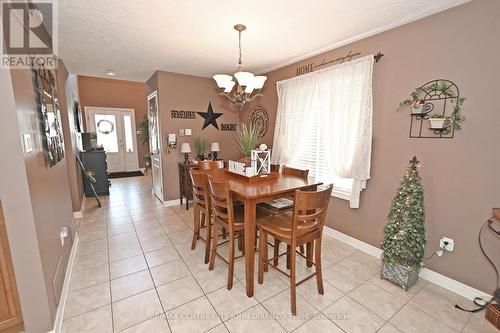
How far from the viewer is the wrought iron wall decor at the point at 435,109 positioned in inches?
76.5

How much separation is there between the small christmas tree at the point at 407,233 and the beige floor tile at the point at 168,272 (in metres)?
2.05

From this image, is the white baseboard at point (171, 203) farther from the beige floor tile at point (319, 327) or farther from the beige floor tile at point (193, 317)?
the beige floor tile at point (319, 327)

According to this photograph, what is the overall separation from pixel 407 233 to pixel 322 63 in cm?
233

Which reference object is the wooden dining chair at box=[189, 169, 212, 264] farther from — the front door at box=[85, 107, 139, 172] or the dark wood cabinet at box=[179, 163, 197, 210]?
the front door at box=[85, 107, 139, 172]

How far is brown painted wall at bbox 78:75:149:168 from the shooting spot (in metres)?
6.52

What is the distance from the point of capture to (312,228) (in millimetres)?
1857

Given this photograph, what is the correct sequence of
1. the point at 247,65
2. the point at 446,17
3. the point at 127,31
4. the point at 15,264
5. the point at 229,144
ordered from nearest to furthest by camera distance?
the point at 15,264 < the point at 446,17 < the point at 127,31 < the point at 247,65 < the point at 229,144

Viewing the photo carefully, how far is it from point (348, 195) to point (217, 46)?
2607mm

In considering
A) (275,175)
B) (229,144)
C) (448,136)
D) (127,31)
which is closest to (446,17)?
(448,136)

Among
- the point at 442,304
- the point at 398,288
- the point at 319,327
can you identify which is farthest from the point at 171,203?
the point at 442,304

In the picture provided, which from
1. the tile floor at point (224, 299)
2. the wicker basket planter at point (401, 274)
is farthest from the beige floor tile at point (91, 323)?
the wicker basket planter at point (401, 274)

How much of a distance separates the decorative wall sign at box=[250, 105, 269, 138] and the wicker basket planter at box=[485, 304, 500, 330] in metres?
3.44

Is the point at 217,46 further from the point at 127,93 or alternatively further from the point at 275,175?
the point at 127,93

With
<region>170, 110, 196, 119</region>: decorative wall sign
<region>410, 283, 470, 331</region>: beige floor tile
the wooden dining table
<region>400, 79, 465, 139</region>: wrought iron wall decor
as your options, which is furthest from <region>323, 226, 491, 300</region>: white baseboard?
<region>170, 110, 196, 119</region>: decorative wall sign
